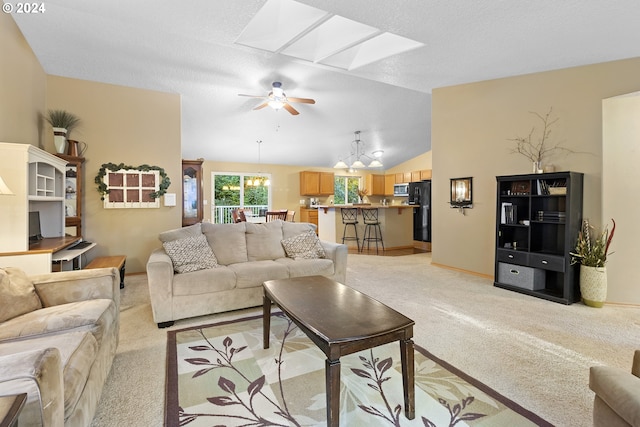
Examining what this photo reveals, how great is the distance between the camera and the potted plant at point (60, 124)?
3928 millimetres

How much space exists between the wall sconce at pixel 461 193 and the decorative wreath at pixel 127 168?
15.2 ft

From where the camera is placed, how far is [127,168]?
177 inches

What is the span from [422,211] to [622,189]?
14.4 feet

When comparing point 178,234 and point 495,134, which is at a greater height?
point 495,134

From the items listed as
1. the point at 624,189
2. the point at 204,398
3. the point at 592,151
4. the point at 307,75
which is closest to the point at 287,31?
the point at 307,75

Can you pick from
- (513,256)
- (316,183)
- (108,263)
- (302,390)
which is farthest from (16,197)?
(316,183)

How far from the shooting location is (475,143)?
468 centimetres

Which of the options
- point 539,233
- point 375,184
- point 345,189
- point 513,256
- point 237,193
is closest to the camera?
point 513,256

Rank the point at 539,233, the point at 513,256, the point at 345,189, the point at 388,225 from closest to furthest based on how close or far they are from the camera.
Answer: the point at 513,256 < the point at 539,233 < the point at 388,225 < the point at 345,189

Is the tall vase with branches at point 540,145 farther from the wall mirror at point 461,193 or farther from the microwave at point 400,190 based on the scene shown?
the microwave at point 400,190

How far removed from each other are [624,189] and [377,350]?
3.38 m

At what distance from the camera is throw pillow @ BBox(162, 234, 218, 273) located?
9.78ft

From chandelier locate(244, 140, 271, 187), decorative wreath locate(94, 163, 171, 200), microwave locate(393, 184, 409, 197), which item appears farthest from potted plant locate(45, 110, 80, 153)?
microwave locate(393, 184, 409, 197)

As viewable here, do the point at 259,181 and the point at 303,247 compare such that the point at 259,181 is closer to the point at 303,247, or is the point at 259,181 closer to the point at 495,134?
the point at 303,247
